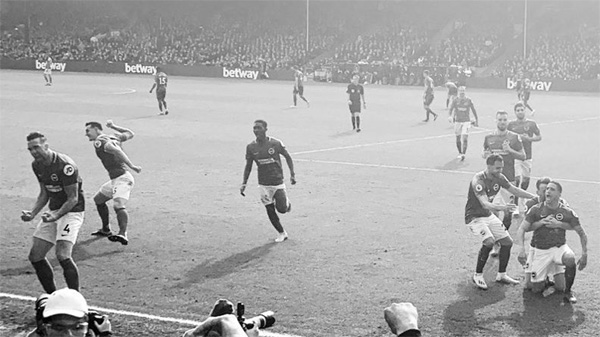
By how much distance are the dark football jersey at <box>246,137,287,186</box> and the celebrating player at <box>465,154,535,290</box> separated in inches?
147

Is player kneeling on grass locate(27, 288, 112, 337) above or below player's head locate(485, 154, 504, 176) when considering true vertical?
above

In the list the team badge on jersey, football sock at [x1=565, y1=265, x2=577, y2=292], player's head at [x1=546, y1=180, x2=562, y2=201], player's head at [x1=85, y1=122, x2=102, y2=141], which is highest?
player's head at [x1=85, y1=122, x2=102, y2=141]

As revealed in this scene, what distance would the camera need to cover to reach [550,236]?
37.9ft

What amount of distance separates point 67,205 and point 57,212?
0.16 metres

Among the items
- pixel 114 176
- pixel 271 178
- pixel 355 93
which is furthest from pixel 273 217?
pixel 355 93

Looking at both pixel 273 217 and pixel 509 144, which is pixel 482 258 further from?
pixel 509 144

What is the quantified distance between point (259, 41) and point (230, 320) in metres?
72.3

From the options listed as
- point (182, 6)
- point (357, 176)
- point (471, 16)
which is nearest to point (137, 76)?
point (182, 6)

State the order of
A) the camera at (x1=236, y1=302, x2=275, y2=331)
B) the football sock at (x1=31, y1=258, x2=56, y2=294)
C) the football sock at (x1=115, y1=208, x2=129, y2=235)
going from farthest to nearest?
the football sock at (x1=115, y1=208, x2=129, y2=235)
the football sock at (x1=31, y1=258, x2=56, y2=294)
the camera at (x1=236, y1=302, x2=275, y2=331)

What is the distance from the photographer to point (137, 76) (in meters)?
66.0

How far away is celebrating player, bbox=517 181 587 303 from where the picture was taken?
1141 centimetres

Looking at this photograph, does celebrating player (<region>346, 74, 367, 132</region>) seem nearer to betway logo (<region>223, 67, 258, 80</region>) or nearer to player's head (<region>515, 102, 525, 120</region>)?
player's head (<region>515, 102, 525, 120</region>)

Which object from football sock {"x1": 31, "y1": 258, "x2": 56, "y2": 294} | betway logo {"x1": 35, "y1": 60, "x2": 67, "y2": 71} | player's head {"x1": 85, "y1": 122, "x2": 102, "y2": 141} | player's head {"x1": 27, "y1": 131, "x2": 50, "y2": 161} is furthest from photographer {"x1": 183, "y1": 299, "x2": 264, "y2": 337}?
betway logo {"x1": 35, "y1": 60, "x2": 67, "y2": 71}

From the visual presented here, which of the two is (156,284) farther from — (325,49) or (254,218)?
(325,49)
